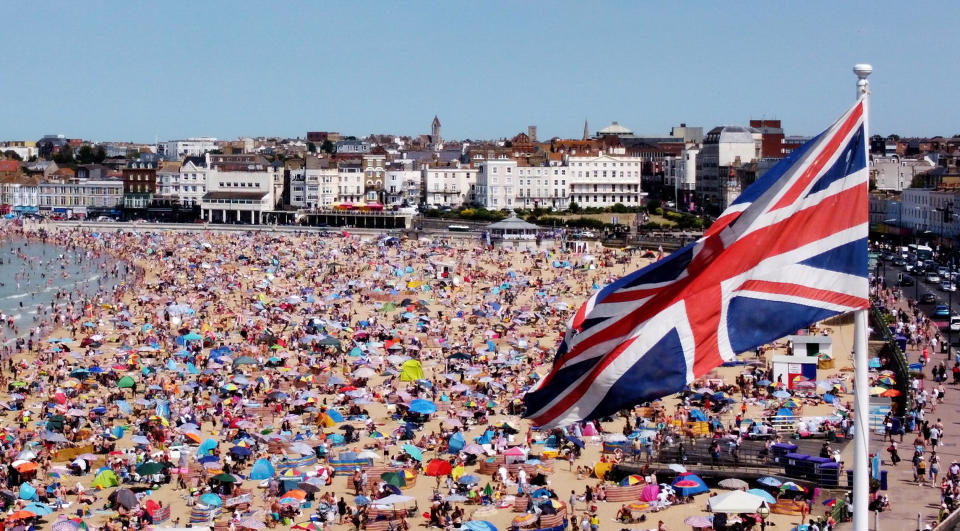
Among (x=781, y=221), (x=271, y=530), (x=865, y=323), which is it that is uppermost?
(x=781, y=221)

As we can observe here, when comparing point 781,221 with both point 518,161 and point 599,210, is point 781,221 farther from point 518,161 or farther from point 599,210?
point 518,161

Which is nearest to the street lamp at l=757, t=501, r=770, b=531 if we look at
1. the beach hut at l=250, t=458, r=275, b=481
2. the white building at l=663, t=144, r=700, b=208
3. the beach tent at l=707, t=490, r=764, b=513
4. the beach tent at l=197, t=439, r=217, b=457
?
the beach tent at l=707, t=490, r=764, b=513

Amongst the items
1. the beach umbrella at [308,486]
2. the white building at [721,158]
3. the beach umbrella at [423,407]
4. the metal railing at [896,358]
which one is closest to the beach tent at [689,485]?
the beach umbrella at [308,486]

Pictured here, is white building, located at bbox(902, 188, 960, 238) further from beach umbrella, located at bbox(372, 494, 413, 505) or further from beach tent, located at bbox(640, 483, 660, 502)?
beach umbrella, located at bbox(372, 494, 413, 505)

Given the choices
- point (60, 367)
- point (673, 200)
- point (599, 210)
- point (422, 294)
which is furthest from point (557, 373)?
point (673, 200)

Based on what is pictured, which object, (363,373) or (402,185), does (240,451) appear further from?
(402,185)
